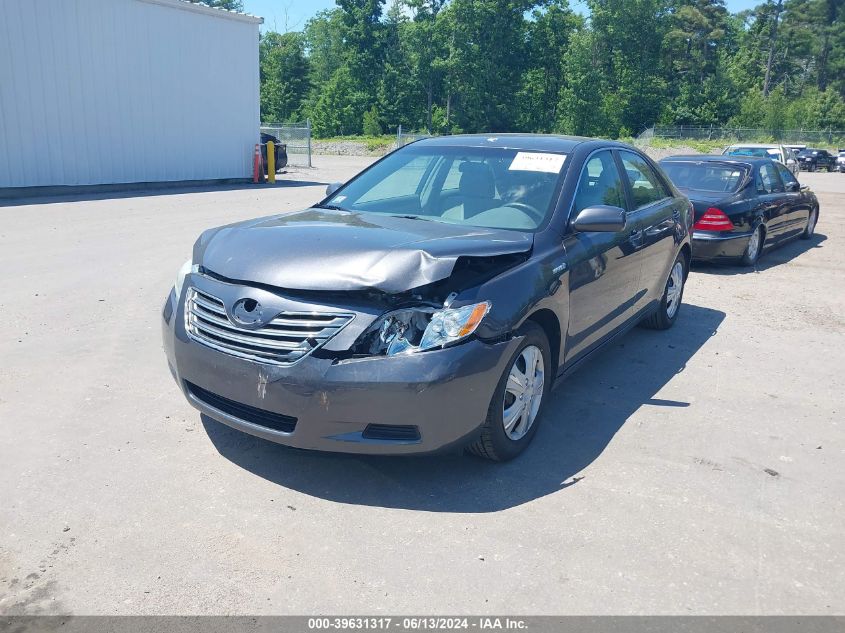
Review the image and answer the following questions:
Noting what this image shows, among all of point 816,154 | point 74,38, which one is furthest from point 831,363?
point 816,154

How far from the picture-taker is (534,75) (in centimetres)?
7362

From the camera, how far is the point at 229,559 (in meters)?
3.10

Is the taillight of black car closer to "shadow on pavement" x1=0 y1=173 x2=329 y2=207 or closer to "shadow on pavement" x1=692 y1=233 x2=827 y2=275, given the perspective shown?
"shadow on pavement" x1=692 y1=233 x2=827 y2=275

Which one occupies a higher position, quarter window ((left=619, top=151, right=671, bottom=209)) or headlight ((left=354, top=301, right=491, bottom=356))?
quarter window ((left=619, top=151, right=671, bottom=209))

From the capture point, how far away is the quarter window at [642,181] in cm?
580

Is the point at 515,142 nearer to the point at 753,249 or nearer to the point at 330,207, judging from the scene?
the point at 330,207

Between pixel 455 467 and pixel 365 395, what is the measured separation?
2.92ft

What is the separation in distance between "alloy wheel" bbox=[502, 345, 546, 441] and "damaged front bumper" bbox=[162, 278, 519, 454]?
0.31 m

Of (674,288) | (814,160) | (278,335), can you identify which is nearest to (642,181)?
(674,288)

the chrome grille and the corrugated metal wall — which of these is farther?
the corrugated metal wall

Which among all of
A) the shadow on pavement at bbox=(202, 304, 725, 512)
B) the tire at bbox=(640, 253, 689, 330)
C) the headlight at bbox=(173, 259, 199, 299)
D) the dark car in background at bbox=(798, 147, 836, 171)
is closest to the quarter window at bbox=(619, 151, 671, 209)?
the tire at bbox=(640, 253, 689, 330)

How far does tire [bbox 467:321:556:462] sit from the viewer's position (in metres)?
3.74

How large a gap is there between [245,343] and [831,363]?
5.05 m

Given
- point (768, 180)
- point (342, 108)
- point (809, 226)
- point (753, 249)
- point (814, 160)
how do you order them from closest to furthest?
point (753, 249) → point (768, 180) → point (809, 226) → point (814, 160) → point (342, 108)
